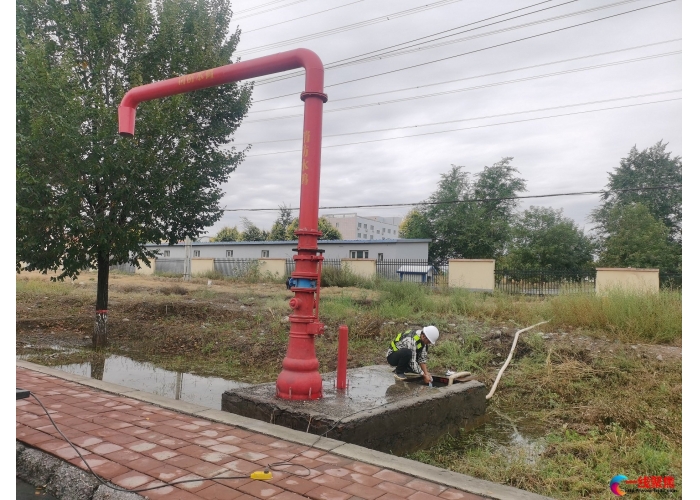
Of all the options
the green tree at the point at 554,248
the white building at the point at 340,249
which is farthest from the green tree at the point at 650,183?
the white building at the point at 340,249

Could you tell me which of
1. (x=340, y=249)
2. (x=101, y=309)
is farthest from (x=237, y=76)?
(x=340, y=249)

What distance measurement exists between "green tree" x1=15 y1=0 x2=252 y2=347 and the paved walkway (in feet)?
17.6

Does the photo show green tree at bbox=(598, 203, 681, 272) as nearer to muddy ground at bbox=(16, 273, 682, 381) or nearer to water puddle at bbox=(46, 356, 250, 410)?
muddy ground at bbox=(16, 273, 682, 381)

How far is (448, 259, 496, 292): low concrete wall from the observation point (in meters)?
23.0

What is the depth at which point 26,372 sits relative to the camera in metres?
7.02

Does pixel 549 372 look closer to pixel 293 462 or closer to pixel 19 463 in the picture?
pixel 293 462

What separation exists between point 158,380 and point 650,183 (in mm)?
44443

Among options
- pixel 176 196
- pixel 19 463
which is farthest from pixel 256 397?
pixel 176 196

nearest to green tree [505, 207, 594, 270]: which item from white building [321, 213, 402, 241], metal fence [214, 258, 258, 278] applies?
metal fence [214, 258, 258, 278]

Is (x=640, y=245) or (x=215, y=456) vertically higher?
(x=640, y=245)

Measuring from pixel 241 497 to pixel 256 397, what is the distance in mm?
2305

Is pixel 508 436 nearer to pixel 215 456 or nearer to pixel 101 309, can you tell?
pixel 215 456

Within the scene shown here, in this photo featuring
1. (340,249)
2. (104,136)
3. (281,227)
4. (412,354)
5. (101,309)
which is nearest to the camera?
(412,354)

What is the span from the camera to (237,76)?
627 cm
